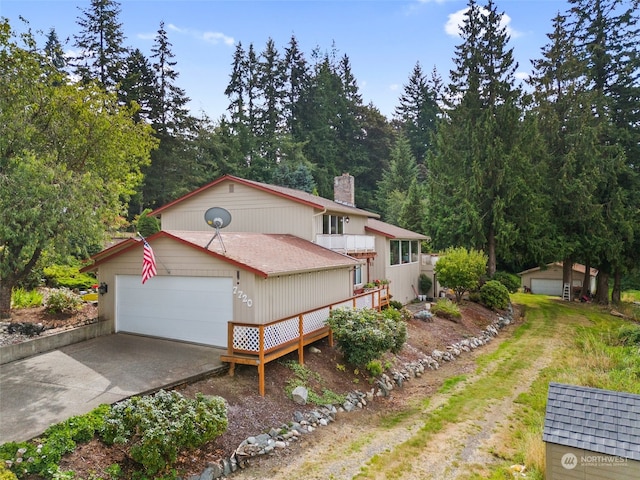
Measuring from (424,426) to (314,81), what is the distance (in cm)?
4681

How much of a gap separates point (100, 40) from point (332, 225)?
29.2 meters

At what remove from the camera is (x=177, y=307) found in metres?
11.3

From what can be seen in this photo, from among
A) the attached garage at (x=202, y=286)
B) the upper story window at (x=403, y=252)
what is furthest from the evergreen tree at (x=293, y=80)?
the attached garage at (x=202, y=286)

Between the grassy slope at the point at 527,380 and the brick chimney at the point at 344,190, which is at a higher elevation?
the brick chimney at the point at 344,190

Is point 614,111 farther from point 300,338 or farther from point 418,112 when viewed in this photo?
point 418,112

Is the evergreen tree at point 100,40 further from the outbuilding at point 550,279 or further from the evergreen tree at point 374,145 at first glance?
the outbuilding at point 550,279

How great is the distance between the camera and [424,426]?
916cm

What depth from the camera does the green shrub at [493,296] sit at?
22.0 metres

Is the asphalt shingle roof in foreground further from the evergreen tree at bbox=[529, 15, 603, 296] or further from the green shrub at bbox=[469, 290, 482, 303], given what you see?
the evergreen tree at bbox=[529, 15, 603, 296]

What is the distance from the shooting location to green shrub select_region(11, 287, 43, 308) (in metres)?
14.3

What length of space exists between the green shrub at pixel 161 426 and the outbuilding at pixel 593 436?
217 inches

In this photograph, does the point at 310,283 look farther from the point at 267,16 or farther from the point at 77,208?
the point at 267,16

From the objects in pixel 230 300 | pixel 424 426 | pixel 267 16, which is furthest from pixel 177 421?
pixel 267 16

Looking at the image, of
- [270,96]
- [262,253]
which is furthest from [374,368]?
[270,96]
